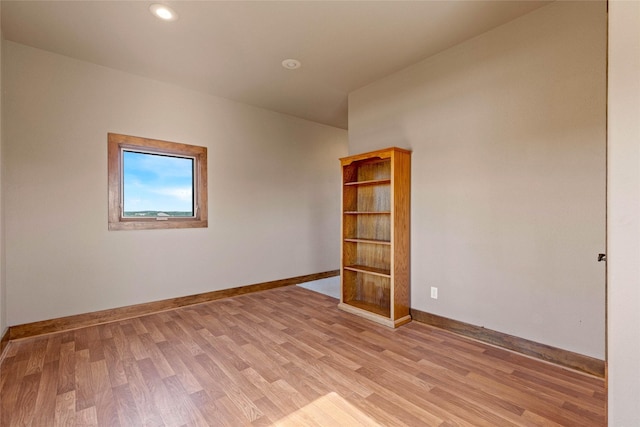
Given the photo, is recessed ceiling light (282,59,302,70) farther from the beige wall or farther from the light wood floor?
the light wood floor

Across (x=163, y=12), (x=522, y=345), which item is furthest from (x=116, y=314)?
(x=522, y=345)

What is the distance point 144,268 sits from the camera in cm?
328

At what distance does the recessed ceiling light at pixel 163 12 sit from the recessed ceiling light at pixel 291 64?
1.06 metres

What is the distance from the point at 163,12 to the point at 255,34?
27.8 inches

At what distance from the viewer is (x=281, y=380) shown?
6.41ft

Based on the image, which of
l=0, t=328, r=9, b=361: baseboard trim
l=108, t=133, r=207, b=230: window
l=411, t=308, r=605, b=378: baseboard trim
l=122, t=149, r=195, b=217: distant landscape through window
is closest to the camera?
l=411, t=308, r=605, b=378: baseboard trim

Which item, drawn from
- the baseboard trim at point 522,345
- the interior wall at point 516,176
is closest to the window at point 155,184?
the interior wall at point 516,176

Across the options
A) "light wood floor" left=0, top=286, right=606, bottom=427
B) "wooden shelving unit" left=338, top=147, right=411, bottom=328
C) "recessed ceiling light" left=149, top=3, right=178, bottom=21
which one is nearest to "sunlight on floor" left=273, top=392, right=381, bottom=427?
"light wood floor" left=0, top=286, right=606, bottom=427

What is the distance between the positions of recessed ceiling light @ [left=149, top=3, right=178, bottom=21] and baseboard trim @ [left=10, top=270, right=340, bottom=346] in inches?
113

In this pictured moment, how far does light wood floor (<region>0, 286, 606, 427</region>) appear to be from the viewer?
5.25ft

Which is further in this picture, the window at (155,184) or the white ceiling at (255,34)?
the window at (155,184)

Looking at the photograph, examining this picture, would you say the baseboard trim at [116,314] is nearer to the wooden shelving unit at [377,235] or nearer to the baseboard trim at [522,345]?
the wooden shelving unit at [377,235]

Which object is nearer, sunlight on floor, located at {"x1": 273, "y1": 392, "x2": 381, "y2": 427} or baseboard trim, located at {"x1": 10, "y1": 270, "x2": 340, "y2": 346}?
sunlight on floor, located at {"x1": 273, "y1": 392, "x2": 381, "y2": 427}

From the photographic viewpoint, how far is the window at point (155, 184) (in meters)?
3.11
